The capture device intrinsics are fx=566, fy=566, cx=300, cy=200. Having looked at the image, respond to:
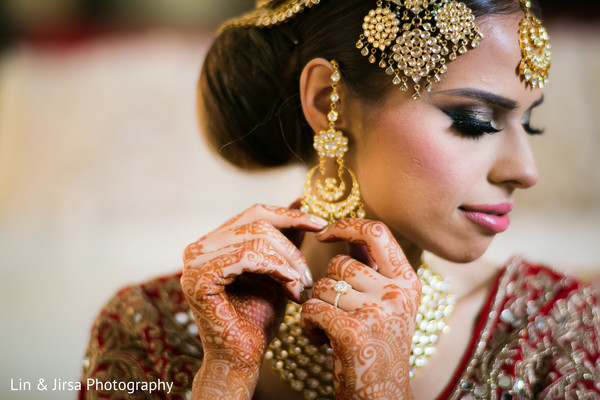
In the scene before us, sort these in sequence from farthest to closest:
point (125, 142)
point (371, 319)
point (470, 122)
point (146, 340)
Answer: point (125, 142) < point (146, 340) < point (470, 122) < point (371, 319)

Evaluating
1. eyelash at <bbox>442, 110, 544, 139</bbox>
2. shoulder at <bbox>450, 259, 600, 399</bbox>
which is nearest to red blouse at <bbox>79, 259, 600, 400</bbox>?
shoulder at <bbox>450, 259, 600, 399</bbox>

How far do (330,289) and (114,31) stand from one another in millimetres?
2067

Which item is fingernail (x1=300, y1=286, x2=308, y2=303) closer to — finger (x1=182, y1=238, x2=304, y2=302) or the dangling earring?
finger (x1=182, y1=238, x2=304, y2=302)

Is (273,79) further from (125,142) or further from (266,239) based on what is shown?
(125,142)

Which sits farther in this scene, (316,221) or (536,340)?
(536,340)

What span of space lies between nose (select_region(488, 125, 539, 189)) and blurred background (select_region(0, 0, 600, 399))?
5.07 feet

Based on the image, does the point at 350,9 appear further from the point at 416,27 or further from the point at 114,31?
the point at 114,31

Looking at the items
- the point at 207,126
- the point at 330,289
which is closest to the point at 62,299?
the point at 207,126

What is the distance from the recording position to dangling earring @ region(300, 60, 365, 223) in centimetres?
109

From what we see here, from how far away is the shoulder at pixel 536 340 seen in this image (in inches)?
43.5

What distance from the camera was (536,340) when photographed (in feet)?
3.87

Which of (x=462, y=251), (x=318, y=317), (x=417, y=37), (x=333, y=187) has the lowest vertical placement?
(x=318, y=317)

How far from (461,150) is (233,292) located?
470 millimetres

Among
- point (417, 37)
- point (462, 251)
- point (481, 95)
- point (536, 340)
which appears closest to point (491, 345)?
point (536, 340)
